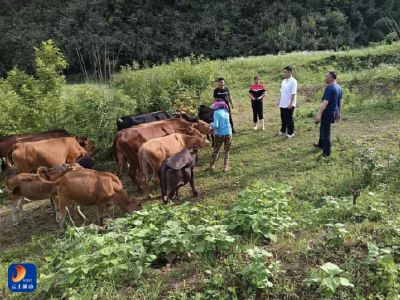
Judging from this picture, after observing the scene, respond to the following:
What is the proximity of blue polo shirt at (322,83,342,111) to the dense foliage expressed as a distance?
25264 millimetres

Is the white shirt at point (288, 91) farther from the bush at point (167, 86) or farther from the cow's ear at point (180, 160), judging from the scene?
the bush at point (167, 86)

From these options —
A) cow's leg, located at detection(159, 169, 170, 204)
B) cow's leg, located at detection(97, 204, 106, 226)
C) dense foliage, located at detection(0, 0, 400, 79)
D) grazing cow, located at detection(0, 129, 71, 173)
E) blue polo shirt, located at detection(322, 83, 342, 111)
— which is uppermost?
dense foliage, located at detection(0, 0, 400, 79)

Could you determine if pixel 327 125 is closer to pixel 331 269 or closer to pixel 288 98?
pixel 288 98

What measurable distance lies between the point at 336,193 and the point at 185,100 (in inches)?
302

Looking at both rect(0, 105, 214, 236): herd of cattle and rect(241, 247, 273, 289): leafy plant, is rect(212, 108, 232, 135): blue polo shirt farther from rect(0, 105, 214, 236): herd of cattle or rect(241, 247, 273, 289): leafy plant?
rect(241, 247, 273, 289): leafy plant

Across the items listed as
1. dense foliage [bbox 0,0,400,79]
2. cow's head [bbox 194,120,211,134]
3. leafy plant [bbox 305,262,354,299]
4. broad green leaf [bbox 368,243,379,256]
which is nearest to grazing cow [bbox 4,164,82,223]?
cow's head [bbox 194,120,211,134]

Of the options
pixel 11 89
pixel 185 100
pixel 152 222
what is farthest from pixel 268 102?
pixel 152 222

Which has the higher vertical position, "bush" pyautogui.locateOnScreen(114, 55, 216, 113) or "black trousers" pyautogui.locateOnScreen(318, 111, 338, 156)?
"bush" pyautogui.locateOnScreen(114, 55, 216, 113)

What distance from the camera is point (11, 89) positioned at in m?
9.63

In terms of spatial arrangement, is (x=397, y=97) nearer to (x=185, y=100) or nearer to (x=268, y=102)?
(x=268, y=102)

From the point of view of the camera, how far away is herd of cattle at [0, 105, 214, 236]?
18.4 ft

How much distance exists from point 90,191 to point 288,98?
18.6 ft

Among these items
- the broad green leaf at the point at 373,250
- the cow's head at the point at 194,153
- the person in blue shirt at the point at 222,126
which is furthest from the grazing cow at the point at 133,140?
the broad green leaf at the point at 373,250

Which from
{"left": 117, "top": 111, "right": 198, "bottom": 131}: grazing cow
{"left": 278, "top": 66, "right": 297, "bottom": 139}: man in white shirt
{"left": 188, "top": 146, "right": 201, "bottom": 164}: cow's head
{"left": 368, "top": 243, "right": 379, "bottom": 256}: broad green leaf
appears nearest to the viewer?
{"left": 368, "top": 243, "right": 379, "bottom": 256}: broad green leaf
